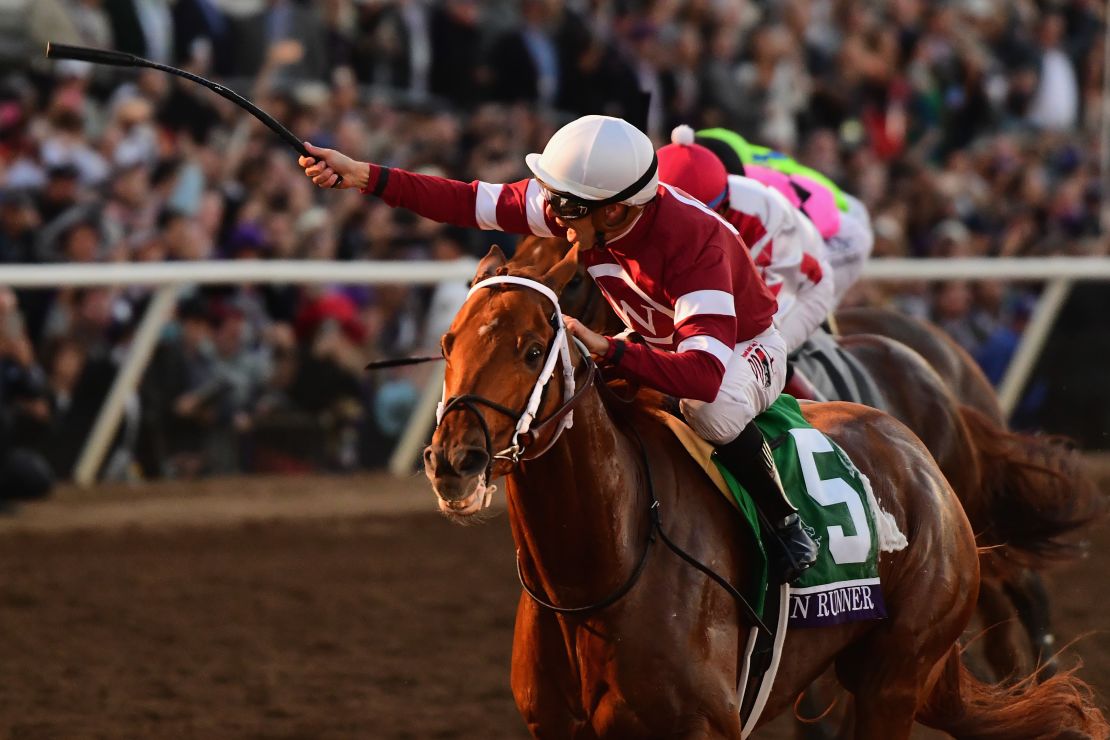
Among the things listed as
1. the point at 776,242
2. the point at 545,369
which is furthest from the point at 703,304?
the point at 776,242

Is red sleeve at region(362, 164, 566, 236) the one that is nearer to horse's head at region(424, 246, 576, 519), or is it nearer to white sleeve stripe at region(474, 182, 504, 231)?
white sleeve stripe at region(474, 182, 504, 231)

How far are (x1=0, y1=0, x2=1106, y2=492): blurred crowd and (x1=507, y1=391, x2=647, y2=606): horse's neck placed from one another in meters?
1.83

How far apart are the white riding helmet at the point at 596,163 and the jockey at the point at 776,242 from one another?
1.46 metres

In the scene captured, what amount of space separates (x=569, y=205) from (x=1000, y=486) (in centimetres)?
247

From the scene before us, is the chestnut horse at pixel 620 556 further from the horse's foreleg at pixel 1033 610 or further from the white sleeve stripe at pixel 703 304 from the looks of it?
the horse's foreleg at pixel 1033 610

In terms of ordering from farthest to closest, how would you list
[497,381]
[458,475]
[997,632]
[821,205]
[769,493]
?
[821,205], [997,632], [769,493], [497,381], [458,475]

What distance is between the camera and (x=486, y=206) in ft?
13.5

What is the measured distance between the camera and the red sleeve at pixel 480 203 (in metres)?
4.05

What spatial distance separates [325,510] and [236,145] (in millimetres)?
2554

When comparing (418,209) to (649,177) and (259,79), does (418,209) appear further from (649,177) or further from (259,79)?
(259,79)

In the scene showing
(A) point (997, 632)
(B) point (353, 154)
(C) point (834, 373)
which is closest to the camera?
(C) point (834, 373)

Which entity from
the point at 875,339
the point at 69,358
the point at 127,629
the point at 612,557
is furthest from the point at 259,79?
the point at 612,557

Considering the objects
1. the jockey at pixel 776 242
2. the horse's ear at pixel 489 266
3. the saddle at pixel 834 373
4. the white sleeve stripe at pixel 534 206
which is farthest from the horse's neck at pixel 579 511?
the saddle at pixel 834 373

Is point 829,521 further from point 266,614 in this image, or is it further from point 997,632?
point 266,614
